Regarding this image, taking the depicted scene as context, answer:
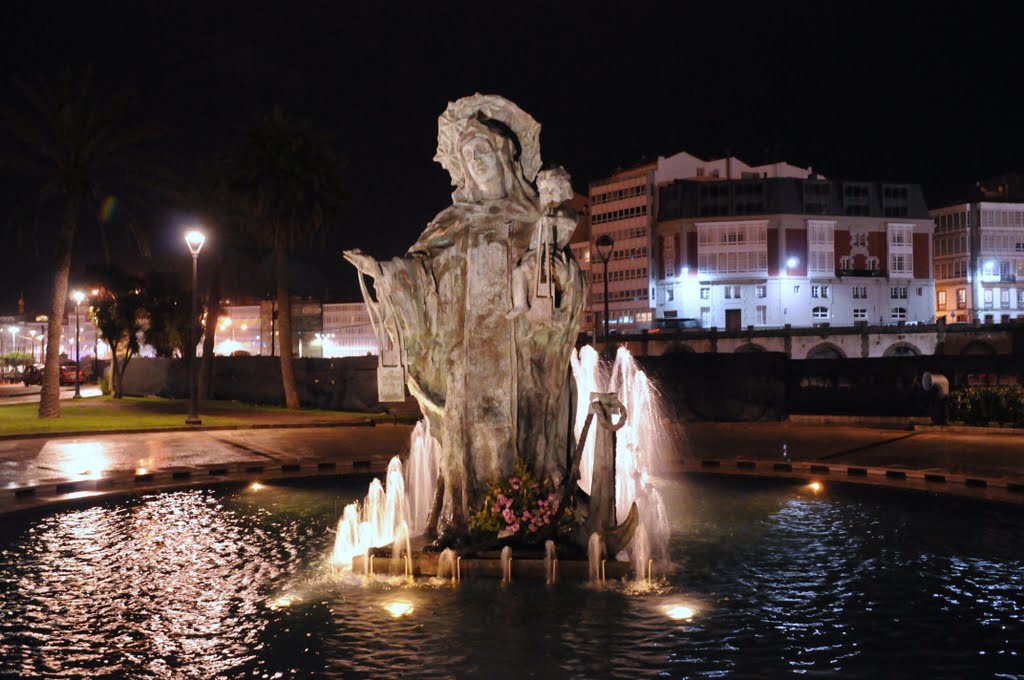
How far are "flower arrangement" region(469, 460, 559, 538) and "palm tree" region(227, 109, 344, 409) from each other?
32.0m

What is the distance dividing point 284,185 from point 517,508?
113ft

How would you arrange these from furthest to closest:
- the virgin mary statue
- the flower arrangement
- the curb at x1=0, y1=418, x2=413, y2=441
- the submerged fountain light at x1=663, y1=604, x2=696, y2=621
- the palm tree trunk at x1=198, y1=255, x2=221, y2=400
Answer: the palm tree trunk at x1=198, y1=255, x2=221, y2=400 → the curb at x1=0, y1=418, x2=413, y2=441 → the virgin mary statue → the flower arrangement → the submerged fountain light at x1=663, y1=604, x2=696, y2=621

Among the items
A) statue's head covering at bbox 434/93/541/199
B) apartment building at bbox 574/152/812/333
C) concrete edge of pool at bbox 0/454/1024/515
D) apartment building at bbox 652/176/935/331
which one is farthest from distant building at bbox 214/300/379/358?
statue's head covering at bbox 434/93/541/199

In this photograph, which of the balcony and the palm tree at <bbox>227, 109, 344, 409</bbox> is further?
the balcony

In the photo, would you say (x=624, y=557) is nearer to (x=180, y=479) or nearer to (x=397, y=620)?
(x=397, y=620)

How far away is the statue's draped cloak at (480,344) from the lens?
9.63 m

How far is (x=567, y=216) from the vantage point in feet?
30.3

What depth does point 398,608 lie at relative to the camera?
27.9 feet

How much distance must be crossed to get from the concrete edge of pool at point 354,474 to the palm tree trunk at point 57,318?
1714 centimetres

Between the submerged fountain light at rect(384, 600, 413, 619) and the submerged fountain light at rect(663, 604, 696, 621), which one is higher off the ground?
the submerged fountain light at rect(663, 604, 696, 621)

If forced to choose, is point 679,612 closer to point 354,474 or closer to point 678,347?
point 354,474

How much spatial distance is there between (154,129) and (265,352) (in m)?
135

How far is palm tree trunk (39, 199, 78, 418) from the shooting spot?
107ft

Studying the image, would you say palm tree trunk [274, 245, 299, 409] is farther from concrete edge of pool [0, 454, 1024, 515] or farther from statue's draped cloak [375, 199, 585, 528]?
statue's draped cloak [375, 199, 585, 528]
